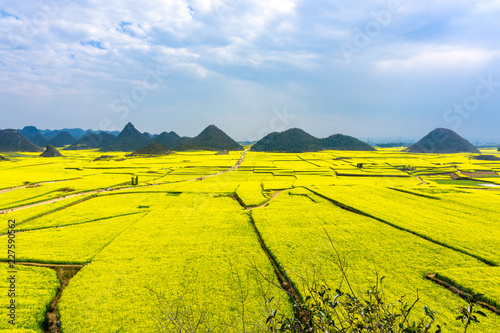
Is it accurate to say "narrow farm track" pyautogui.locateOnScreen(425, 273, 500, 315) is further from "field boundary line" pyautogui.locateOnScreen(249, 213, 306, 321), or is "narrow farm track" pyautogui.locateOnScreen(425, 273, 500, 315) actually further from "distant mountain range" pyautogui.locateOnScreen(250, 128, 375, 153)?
"distant mountain range" pyautogui.locateOnScreen(250, 128, 375, 153)

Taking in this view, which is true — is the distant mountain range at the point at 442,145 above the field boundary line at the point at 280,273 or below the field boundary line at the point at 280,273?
above

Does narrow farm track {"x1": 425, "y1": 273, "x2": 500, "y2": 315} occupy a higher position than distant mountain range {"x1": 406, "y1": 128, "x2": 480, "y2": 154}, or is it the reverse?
distant mountain range {"x1": 406, "y1": 128, "x2": 480, "y2": 154}

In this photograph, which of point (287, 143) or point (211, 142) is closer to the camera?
point (287, 143)

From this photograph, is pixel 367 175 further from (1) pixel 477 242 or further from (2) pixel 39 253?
(2) pixel 39 253

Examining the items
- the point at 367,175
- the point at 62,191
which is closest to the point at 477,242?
the point at 367,175

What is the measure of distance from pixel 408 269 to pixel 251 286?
28.9 feet

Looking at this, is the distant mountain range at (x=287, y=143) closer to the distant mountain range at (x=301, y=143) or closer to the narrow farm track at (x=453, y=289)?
the distant mountain range at (x=301, y=143)

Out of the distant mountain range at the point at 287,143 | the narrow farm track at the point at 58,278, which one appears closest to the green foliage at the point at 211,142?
the distant mountain range at the point at 287,143

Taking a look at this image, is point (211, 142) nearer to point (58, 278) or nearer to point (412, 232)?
point (412, 232)

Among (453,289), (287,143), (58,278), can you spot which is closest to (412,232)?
(453,289)

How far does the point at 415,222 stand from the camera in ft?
63.9

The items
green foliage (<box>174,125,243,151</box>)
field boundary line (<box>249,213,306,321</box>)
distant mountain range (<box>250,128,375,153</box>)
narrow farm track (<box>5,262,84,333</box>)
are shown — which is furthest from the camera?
green foliage (<box>174,125,243,151</box>)

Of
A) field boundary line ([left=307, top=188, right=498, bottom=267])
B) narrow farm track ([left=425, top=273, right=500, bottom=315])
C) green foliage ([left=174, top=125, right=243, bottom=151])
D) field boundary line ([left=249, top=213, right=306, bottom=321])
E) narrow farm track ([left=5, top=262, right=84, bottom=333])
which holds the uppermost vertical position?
green foliage ([left=174, top=125, right=243, bottom=151])

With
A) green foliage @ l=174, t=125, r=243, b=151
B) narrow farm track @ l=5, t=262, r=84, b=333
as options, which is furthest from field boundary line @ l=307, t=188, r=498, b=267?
green foliage @ l=174, t=125, r=243, b=151
